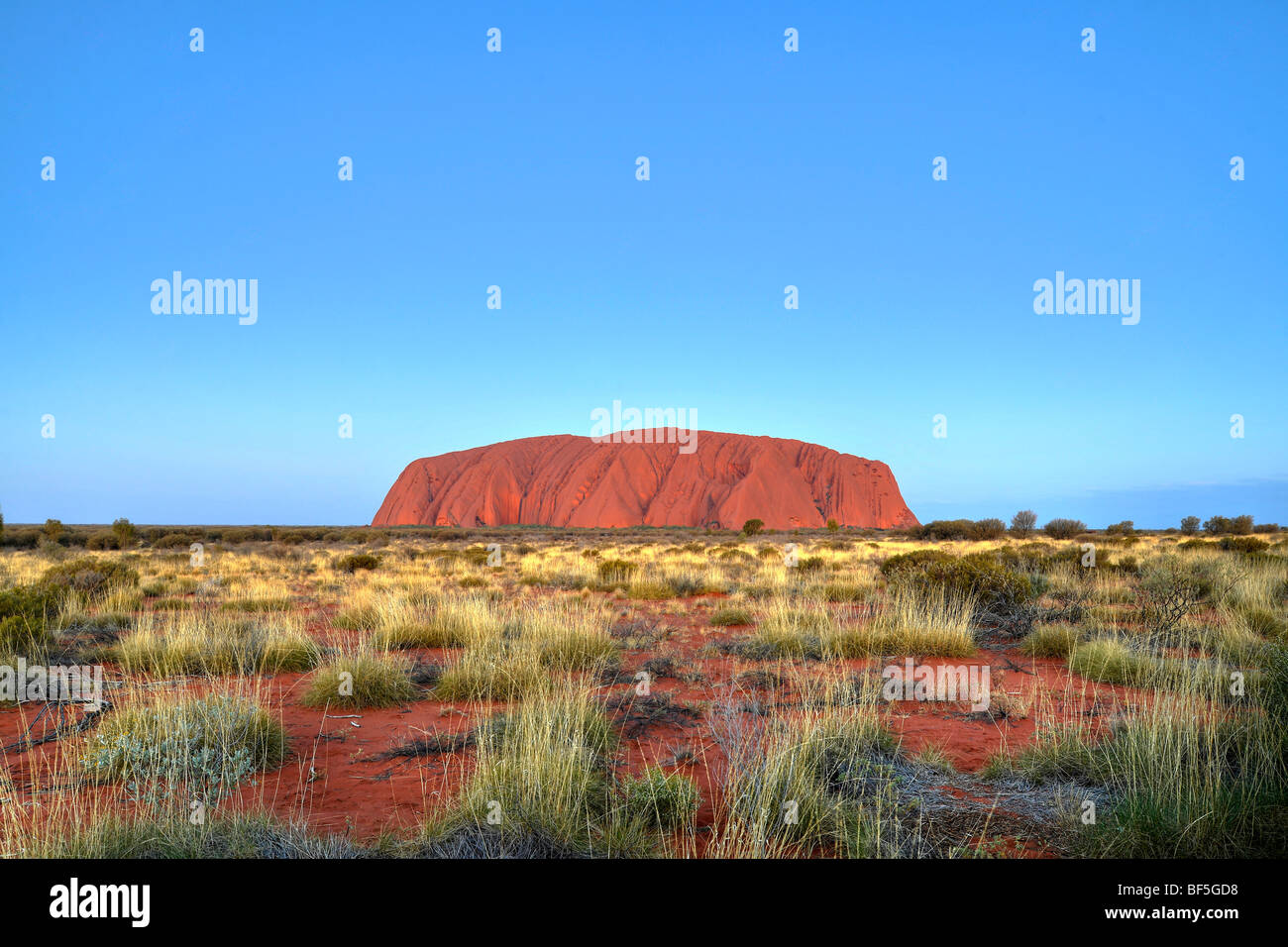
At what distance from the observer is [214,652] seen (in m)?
7.00

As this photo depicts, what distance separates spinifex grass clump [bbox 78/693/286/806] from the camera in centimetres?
364

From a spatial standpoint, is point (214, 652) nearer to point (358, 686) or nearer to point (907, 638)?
point (358, 686)

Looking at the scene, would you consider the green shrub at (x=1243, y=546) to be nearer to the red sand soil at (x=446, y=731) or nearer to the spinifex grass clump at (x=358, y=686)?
the red sand soil at (x=446, y=731)

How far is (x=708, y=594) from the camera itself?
14.7m

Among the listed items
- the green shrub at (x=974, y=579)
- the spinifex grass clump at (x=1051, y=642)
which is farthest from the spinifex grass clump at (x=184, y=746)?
the green shrub at (x=974, y=579)

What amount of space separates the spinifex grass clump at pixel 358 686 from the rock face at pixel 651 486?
75.8 m

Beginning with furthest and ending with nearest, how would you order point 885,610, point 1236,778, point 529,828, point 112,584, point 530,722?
point 112,584 < point 885,610 < point 530,722 < point 1236,778 < point 529,828

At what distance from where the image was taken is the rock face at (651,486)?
281 ft

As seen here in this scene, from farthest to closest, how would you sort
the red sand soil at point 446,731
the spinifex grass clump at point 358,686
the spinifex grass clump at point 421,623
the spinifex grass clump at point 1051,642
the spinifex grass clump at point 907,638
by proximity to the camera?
the spinifex grass clump at point 421,623 → the spinifex grass clump at point 1051,642 → the spinifex grass clump at point 907,638 → the spinifex grass clump at point 358,686 → the red sand soil at point 446,731

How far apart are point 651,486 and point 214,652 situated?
275ft
